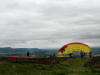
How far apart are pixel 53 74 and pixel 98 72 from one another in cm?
778

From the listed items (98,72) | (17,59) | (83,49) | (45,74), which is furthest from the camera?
(83,49)

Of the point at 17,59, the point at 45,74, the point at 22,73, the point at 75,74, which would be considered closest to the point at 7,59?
the point at 17,59

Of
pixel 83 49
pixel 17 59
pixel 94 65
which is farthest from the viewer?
pixel 83 49

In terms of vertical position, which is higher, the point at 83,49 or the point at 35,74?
the point at 83,49

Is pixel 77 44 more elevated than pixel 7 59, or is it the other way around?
pixel 77 44

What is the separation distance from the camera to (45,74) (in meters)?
23.1

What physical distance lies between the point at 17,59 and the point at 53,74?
13.8 metres

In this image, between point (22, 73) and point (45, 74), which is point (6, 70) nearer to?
point (22, 73)

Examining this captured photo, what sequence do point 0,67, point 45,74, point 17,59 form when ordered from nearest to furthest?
point 45,74 → point 0,67 → point 17,59

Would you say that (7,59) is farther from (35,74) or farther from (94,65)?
(94,65)

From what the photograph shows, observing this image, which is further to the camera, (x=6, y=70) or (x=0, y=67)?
(x=0, y=67)

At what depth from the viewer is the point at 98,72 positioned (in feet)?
81.0

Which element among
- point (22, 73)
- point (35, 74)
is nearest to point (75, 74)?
point (35, 74)

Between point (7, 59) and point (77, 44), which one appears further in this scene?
point (77, 44)
